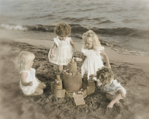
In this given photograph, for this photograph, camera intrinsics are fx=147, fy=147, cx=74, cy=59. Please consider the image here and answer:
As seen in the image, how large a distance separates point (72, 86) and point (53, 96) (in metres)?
0.23

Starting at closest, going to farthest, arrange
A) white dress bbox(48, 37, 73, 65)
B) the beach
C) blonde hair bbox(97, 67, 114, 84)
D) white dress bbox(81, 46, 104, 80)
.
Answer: blonde hair bbox(97, 67, 114, 84) → the beach → white dress bbox(81, 46, 104, 80) → white dress bbox(48, 37, 73, 65)

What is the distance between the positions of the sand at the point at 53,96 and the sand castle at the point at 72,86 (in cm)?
6

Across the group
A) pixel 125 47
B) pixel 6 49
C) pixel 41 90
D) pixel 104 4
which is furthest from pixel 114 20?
pixel 6 49

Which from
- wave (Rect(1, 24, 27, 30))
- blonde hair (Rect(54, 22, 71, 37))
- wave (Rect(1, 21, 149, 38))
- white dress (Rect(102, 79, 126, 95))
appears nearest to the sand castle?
white dress (Rect(102, 79, 126, 95))

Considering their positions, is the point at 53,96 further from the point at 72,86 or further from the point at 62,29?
the point at 62,29

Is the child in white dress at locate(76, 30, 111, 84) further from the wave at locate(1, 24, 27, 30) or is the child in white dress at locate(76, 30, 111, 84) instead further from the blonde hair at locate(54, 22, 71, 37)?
the wave at locate(1, 24, 27, 30)

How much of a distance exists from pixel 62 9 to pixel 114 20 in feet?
2.04

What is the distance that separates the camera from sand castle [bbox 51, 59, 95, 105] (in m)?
1.46

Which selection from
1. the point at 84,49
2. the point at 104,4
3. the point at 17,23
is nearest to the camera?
the point at 84,49

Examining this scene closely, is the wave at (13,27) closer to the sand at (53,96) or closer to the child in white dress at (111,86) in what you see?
the sand at (53,96)

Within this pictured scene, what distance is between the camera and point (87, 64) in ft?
5.20

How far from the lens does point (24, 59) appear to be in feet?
4.50

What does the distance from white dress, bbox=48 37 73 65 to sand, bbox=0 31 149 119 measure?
125 millimetres

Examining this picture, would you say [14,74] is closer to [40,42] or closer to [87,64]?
[40,42]
